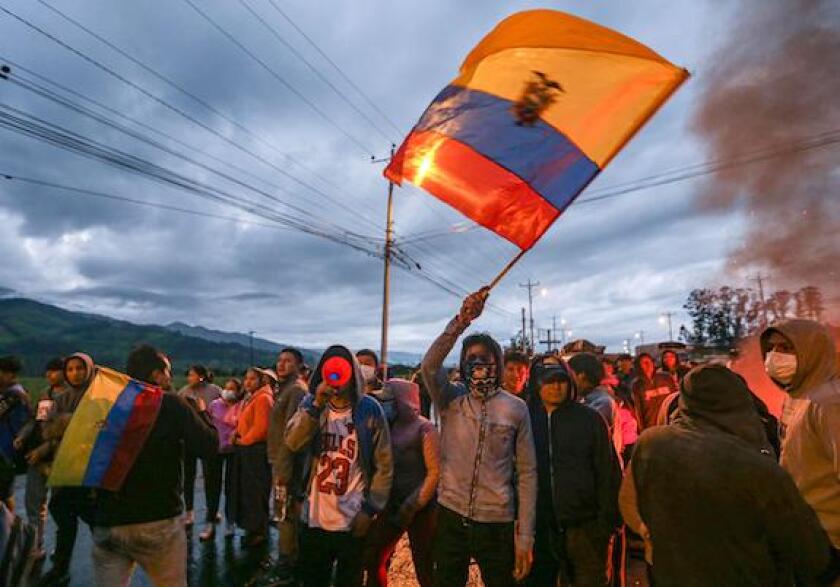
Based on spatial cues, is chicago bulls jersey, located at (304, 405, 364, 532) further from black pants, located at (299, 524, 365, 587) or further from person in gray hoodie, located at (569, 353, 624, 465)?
person in gray hoodie, located at (569, 353, 624, 465)

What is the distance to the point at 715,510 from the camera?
211cm

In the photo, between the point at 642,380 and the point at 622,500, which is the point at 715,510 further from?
the point at 642,380

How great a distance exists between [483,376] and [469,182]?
1.57 m

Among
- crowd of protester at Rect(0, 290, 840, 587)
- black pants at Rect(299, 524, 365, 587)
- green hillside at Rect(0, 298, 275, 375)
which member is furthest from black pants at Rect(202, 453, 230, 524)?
green hillside at Rect(0, 298, 275, 375)

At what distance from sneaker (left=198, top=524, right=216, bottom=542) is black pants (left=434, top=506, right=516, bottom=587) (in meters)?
4.38

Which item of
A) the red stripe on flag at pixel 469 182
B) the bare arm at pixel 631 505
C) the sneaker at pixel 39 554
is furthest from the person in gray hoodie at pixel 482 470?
the sneaker at pixel 39 554

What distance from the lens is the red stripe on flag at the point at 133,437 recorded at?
313cm

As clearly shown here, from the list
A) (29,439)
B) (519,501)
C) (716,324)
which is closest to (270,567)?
(29,439)

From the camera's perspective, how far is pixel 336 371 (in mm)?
3670

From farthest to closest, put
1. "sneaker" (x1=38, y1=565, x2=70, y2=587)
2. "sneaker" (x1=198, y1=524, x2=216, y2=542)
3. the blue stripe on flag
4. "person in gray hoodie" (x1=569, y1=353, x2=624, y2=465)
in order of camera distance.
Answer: "sneaker" (x1=198, y1=524, x2=216, y2=542) → "sneaker" (x1=38, y1=565, x2=70, y2=587) → "person in gray hoodie" (x1=569, y1=353, x2=624, y2=465) → the blue stripe on flag

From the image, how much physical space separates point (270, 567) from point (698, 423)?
503cm

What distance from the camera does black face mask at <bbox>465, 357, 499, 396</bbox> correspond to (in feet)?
11.5

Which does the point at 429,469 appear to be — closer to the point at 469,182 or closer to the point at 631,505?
the point at 631,505

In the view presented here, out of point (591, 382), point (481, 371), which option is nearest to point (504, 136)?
point (481, 371)
